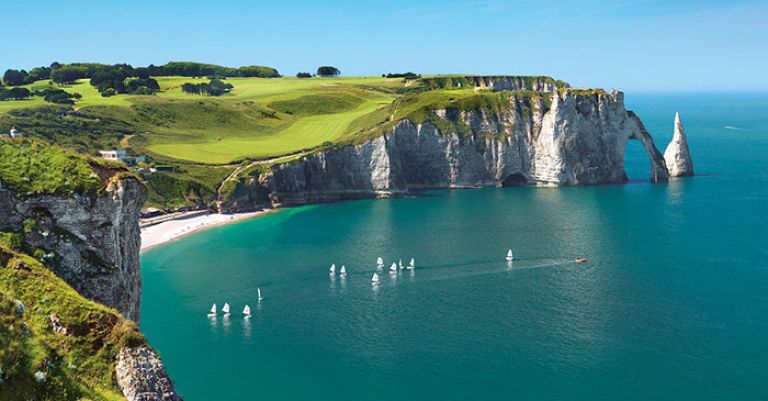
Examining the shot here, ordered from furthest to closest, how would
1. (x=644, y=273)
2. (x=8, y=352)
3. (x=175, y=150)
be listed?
1. (x=175, y=150)
2. (x=644, y=273)
3. (x=8, y=352)

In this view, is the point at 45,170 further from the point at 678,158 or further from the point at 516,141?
the point at 678,158

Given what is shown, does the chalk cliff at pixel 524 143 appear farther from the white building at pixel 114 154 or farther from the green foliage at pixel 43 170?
the green foliage at pixel 43 170

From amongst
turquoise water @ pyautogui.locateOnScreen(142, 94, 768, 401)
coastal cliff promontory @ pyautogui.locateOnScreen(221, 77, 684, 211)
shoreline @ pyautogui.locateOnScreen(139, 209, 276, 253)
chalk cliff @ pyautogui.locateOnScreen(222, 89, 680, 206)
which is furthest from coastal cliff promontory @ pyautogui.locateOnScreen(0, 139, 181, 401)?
chalk cliff @ pyautogui.locateOnScreen(222, 89, 680, 206)

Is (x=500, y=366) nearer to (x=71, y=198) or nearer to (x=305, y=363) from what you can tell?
(x=305, y=363)

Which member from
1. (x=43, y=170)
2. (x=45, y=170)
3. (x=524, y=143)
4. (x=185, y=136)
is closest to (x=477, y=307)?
(x=45, y=170)

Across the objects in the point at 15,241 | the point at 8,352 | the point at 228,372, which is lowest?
the point at 228,372

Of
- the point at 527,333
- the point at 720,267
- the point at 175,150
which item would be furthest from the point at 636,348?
the point at 175,150
